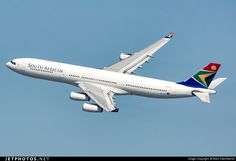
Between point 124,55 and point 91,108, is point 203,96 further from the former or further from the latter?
point 124,55

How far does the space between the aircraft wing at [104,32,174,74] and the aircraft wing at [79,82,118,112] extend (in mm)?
9026

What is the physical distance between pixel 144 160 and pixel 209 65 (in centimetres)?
4699

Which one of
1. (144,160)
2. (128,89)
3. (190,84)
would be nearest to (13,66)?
(128,89)

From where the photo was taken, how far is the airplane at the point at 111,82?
4729 inches

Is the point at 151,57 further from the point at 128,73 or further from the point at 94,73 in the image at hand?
the point at 94,73

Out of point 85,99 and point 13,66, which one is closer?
point 85,99

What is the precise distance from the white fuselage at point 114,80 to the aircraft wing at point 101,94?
4.04 feet

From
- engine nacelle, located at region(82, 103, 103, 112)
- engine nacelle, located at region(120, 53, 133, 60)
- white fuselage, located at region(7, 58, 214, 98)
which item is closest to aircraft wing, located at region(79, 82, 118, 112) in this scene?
engine nacelle, located at region(82, 103, 103, 112)

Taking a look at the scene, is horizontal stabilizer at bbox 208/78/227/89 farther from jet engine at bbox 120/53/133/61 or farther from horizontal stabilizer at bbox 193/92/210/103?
jet engine at bbox 120/53/133/61

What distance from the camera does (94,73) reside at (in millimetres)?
124625

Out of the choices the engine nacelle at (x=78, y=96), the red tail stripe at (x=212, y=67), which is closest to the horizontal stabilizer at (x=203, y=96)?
the red tail stripe at (x=212, y=67)

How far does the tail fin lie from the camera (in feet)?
393

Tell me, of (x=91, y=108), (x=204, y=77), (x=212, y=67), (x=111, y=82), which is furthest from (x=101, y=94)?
(x=212, y=67)

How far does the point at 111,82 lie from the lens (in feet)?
407
